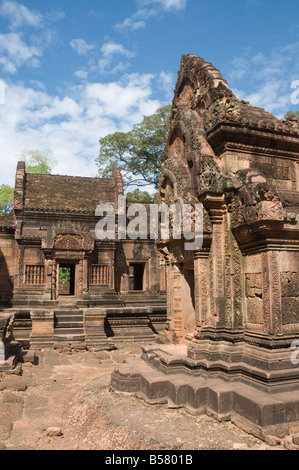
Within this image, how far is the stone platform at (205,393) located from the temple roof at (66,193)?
14.2 m

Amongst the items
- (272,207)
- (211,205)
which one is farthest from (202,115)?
(272,207)

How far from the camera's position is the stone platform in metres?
4.62

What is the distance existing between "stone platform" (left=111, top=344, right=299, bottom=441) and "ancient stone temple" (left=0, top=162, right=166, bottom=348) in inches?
236

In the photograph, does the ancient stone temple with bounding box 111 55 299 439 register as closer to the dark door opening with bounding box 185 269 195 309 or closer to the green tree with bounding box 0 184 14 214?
the dark door opening with bounding box 185 269 195 309

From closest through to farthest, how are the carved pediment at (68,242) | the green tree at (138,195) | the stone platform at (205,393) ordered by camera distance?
Answer: the stone platform at (205,393), the carved pediment at (68,242), the green tree at (138,195)

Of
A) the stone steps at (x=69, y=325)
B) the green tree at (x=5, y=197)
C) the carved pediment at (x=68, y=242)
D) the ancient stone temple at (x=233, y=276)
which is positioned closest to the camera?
the ancient stone temple at (x=233, y=276)

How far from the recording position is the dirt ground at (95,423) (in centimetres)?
452

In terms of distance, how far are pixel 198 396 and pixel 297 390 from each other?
1.39 meters

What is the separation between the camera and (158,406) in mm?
5676

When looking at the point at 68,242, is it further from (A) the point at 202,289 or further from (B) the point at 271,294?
(B) the point at 271,294

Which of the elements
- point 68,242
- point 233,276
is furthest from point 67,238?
point 233,276

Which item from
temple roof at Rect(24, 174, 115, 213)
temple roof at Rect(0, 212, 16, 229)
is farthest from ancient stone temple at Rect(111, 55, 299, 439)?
temple roof at Rect(0, 212, 16, 229)

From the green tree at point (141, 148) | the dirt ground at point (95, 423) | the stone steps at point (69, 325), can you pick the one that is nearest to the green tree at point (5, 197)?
the green tree at point (141, 148)

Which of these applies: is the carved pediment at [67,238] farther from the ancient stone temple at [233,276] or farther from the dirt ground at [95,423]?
the ancient stone temple at [233,276]
